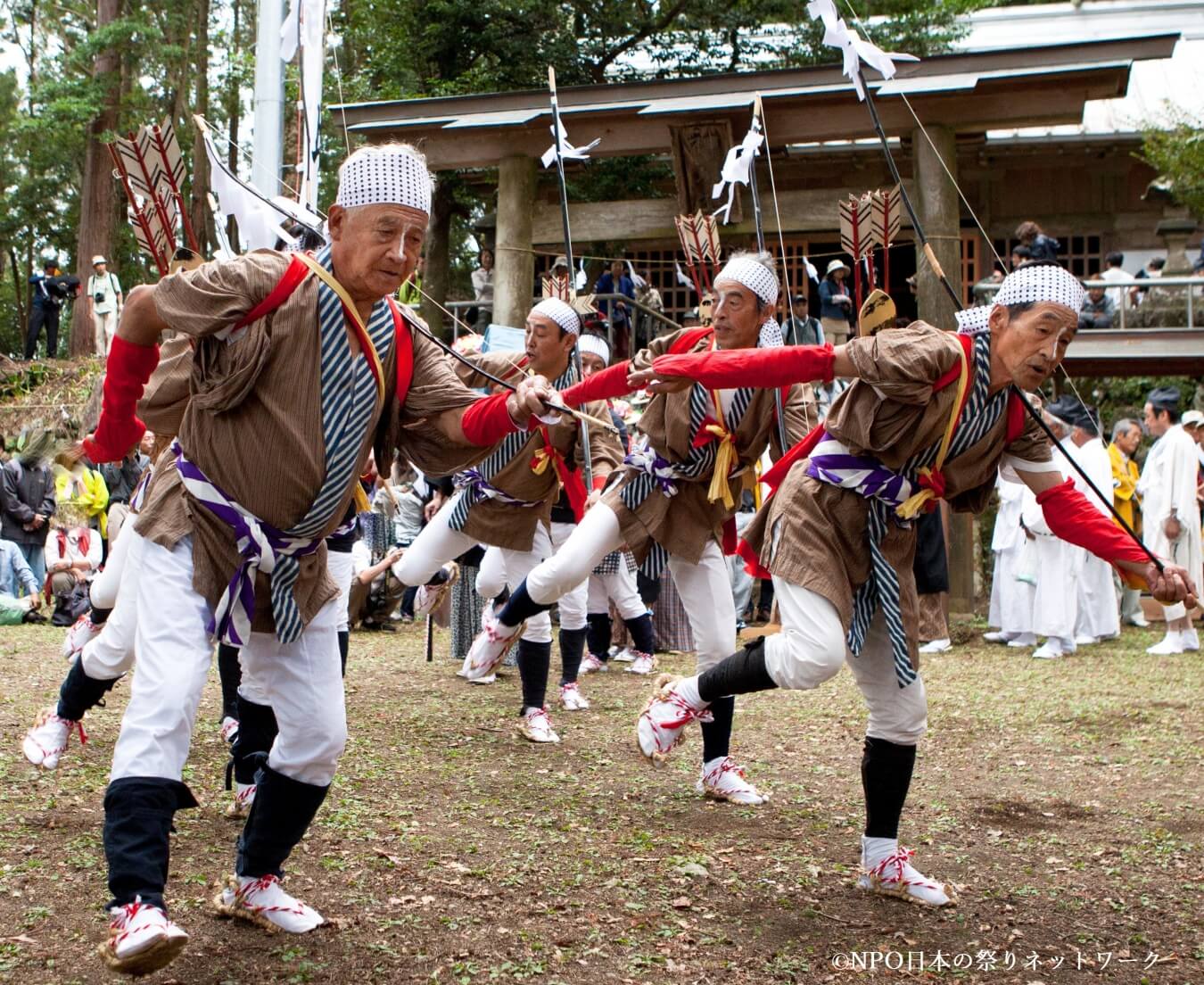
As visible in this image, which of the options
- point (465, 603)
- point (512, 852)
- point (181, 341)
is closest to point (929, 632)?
point (465, 603)

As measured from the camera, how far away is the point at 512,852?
441 centimetres

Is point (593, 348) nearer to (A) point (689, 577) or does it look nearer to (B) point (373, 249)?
(A) point (689, 577)

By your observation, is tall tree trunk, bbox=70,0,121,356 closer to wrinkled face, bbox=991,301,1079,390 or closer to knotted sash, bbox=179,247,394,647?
knotted sash, bbox=179,247,394,647

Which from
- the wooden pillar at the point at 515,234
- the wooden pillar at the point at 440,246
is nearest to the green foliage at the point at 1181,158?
the wooden pillar at the point at 515,234

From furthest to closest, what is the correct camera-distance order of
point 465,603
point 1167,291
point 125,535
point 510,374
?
point 1167,291, point 465,603, point 510,374, point 125,535

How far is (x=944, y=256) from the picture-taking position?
11305mm

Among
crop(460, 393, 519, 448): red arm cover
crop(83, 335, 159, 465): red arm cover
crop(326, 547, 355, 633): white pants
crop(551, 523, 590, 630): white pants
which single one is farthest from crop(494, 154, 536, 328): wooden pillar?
crop(460, 393, 519, 448): red arm cover

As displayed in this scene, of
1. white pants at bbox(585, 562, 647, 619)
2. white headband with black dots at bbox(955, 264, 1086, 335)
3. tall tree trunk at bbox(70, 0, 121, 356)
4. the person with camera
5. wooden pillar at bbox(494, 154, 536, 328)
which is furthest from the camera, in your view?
tall tree trunk at bbox(70, 0, 121, 356)

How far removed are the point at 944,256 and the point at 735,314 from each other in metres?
6.74

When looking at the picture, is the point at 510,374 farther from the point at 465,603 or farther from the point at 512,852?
the point at 465,603

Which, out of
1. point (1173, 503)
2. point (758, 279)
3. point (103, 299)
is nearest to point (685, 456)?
point (758, 279)

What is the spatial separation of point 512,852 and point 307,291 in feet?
6.83

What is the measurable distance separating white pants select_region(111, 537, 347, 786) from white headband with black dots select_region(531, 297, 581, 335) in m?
3.08

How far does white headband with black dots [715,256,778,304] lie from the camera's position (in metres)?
5.16
